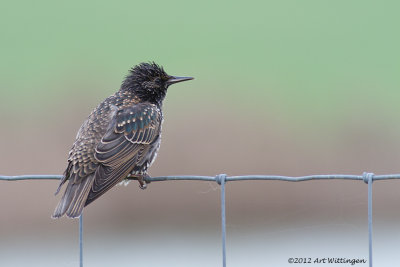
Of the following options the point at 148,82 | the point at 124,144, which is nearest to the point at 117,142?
the point at 124,144

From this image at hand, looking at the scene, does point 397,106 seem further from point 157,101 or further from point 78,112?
point 157,101

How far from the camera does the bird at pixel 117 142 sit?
5344 mm

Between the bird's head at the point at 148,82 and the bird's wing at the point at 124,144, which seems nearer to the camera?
the bird's wing at the point at 124,144

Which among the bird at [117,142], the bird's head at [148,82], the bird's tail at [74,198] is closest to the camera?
the bird's tail at [74,198]

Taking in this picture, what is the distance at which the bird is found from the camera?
17.5 feet

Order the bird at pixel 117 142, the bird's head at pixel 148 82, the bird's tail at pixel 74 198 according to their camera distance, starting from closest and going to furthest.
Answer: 1. the bird's tail at pixel 74 198
2. the bird at pixel 117 142
3. the bird's head at pixel 148 82

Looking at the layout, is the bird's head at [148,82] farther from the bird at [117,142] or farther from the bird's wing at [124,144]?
the bird's wing at [124,144]

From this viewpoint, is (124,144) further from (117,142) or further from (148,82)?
(148,82)

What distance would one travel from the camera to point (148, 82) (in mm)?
6586

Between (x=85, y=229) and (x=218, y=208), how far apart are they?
7.09ft

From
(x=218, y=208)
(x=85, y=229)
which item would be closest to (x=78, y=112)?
(x=85, y=229)

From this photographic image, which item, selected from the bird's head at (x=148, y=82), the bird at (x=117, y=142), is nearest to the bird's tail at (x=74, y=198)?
the bird at (x=117, y=142)

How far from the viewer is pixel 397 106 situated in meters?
14.4

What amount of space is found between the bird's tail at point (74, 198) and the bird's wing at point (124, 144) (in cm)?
4
